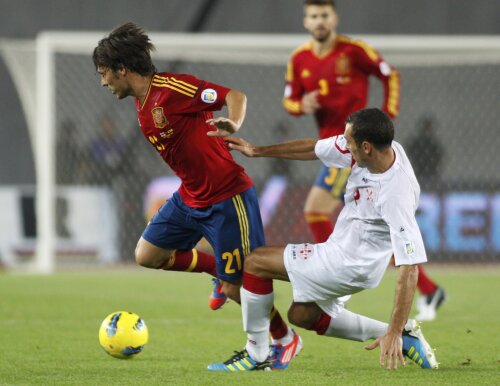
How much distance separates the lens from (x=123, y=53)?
5.80 meters

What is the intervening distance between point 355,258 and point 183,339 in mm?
2024

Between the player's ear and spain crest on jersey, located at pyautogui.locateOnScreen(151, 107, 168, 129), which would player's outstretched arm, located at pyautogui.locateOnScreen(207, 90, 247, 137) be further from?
the player's ear

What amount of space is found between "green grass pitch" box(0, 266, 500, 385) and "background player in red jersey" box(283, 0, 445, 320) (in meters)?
0.91

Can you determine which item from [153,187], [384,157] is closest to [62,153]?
[153,187]

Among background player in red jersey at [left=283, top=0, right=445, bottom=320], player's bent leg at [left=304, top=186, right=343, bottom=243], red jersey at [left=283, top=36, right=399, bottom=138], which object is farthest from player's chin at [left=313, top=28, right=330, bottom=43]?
player's bent leg at [left=304, top=186, right=343, bottom=243]

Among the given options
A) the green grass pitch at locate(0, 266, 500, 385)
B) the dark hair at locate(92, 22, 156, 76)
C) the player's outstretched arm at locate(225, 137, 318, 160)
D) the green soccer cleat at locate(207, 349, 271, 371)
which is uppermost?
the dark hair at locate(92, 22, 156, 76)

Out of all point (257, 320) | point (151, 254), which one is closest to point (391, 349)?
point (257, 320)

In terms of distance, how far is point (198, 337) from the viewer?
7.29 metres

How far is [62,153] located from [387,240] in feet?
29.6

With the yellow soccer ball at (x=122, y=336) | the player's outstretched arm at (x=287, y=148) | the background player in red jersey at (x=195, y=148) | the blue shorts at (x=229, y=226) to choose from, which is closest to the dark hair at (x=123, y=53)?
the background player in red jersey at (x=195, y=148)

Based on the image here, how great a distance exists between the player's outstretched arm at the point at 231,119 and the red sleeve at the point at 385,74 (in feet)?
9.65

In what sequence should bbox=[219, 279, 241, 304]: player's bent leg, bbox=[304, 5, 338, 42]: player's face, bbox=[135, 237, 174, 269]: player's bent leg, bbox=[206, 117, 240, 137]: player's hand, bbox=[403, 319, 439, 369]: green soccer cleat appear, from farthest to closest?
1. bbox=[304, 5, 338, 42]: player's face
2. bbox=[135, 237, 174, 269]: player's bent leg
3. bbox=[219, 279, 241, 304]: player's bent leg
4. bbox=[403, 319, 439, 369]: green soccer cleat
5. bbox=[206, 117, 240, 137]: player's hand

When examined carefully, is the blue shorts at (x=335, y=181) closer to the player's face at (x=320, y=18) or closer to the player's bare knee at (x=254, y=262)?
the player's face at (x=320, y=18)

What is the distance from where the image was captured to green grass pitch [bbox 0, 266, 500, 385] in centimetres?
534
